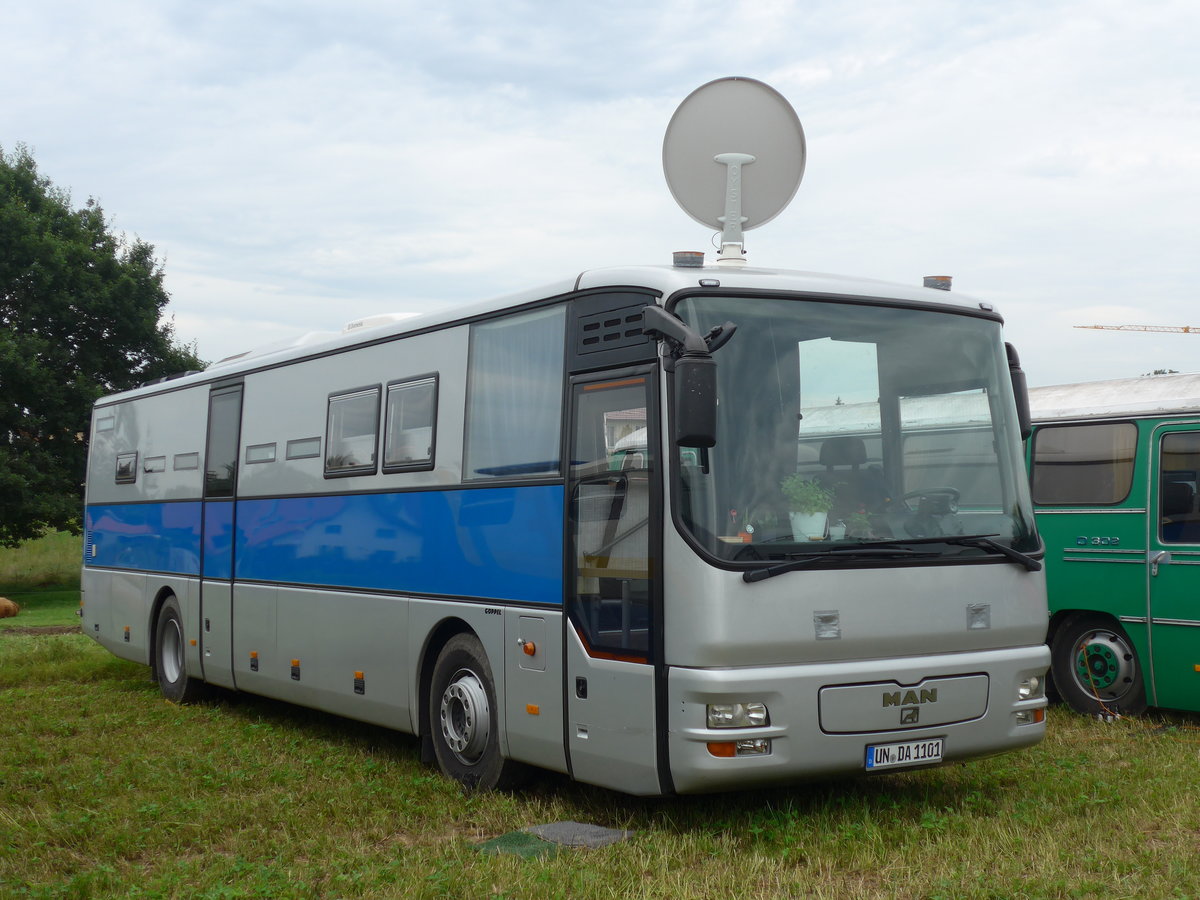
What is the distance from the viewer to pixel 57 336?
35312 mm

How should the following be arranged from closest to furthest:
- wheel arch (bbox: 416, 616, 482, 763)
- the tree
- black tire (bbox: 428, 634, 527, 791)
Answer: black tire (bbox: 428, 634, 527, 791) < wheel arch (bbox: 416, 616, 482, 763) < the tree

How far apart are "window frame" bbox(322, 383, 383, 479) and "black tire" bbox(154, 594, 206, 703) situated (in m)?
3.91

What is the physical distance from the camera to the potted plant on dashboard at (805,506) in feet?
23.1

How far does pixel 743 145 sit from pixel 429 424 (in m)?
3.09

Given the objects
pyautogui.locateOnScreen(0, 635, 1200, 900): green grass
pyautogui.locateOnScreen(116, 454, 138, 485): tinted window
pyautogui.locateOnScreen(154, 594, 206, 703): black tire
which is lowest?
pyautogui.locateOnScreen(0, 635, 1200, 900): green grass

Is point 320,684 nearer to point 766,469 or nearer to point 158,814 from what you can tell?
point 158,814

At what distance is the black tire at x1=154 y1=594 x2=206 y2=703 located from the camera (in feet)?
45.2

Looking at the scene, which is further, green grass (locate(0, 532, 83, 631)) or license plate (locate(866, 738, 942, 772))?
green grass (locate(0, 532, 83, 631))

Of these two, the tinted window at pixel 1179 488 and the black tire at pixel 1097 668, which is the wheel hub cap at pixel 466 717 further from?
the tinted window at pixel 1179 488

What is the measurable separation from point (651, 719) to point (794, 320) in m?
2.27

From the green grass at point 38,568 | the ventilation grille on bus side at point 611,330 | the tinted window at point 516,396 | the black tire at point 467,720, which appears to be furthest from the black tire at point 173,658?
the green grass at point 38,568

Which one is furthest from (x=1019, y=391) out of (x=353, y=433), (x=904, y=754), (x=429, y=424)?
(x=353, y=433)

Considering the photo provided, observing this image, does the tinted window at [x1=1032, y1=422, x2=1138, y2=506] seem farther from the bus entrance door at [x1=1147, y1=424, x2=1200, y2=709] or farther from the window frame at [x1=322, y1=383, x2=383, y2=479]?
the window frame at [x1=322, y1=383, x2=383, y2=479]

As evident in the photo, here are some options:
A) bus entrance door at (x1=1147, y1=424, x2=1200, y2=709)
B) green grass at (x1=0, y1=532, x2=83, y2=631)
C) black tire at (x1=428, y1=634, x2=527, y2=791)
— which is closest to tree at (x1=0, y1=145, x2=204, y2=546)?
green grass at (x1=0, y1=532, x2=83, y2=631)
